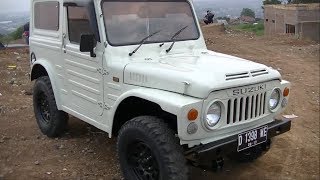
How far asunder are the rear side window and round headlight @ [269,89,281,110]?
259 centimetres

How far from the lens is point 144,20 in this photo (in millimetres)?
4383

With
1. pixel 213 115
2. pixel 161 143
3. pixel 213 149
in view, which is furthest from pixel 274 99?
pixel 161 143

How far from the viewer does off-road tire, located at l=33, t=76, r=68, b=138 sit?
516 centimetres

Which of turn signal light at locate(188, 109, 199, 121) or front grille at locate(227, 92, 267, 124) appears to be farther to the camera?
front grille at locate(227, 92, 267, 124)

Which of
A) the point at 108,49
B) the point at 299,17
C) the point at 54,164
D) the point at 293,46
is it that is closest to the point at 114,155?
the point at 54,164

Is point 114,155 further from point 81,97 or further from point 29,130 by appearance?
point 29,130

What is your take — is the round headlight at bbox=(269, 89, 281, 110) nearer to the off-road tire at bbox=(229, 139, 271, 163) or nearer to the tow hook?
the off-road tire at bbox=(229, 139, 271, 163)

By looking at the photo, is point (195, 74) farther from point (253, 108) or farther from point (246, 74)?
point (253, 108)

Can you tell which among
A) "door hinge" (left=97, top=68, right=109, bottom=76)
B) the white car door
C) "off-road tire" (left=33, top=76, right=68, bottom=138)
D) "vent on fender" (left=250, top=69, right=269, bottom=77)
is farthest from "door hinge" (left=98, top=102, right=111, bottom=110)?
"vent on fender" (left=250, top=69, right=269, bottom=77)

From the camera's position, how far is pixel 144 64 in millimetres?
3984

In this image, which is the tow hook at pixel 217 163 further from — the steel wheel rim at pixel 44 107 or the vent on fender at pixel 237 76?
the steel wheel rim at pixel 44 107

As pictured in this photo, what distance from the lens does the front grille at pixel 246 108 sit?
3.56 m

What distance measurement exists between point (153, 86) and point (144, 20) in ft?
3.21

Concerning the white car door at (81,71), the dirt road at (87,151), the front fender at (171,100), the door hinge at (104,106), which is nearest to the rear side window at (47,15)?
the white car door at (81,71)
